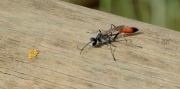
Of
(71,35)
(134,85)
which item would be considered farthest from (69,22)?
(134,85)

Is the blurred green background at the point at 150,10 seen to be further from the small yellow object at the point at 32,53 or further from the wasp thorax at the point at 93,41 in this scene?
the small yellow object at the point at 32,53

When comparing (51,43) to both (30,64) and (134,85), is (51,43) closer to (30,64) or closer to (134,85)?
(30,64)

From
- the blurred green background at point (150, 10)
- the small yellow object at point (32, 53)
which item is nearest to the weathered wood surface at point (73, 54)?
the small yellow object at point (32, 53)

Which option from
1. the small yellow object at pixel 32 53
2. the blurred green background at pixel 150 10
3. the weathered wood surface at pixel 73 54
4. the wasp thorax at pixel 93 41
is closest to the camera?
the weathered wood surface at pixel 73 54

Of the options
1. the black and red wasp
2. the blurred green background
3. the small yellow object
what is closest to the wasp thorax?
the black and red wasp

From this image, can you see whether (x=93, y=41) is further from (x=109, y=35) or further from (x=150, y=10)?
(x=150, y=10)

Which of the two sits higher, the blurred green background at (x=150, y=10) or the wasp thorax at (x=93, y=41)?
the blurred green background at (x=150, y=10)

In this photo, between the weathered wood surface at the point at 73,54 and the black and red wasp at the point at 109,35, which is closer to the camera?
the weathered wood surface at the point at 73,54
